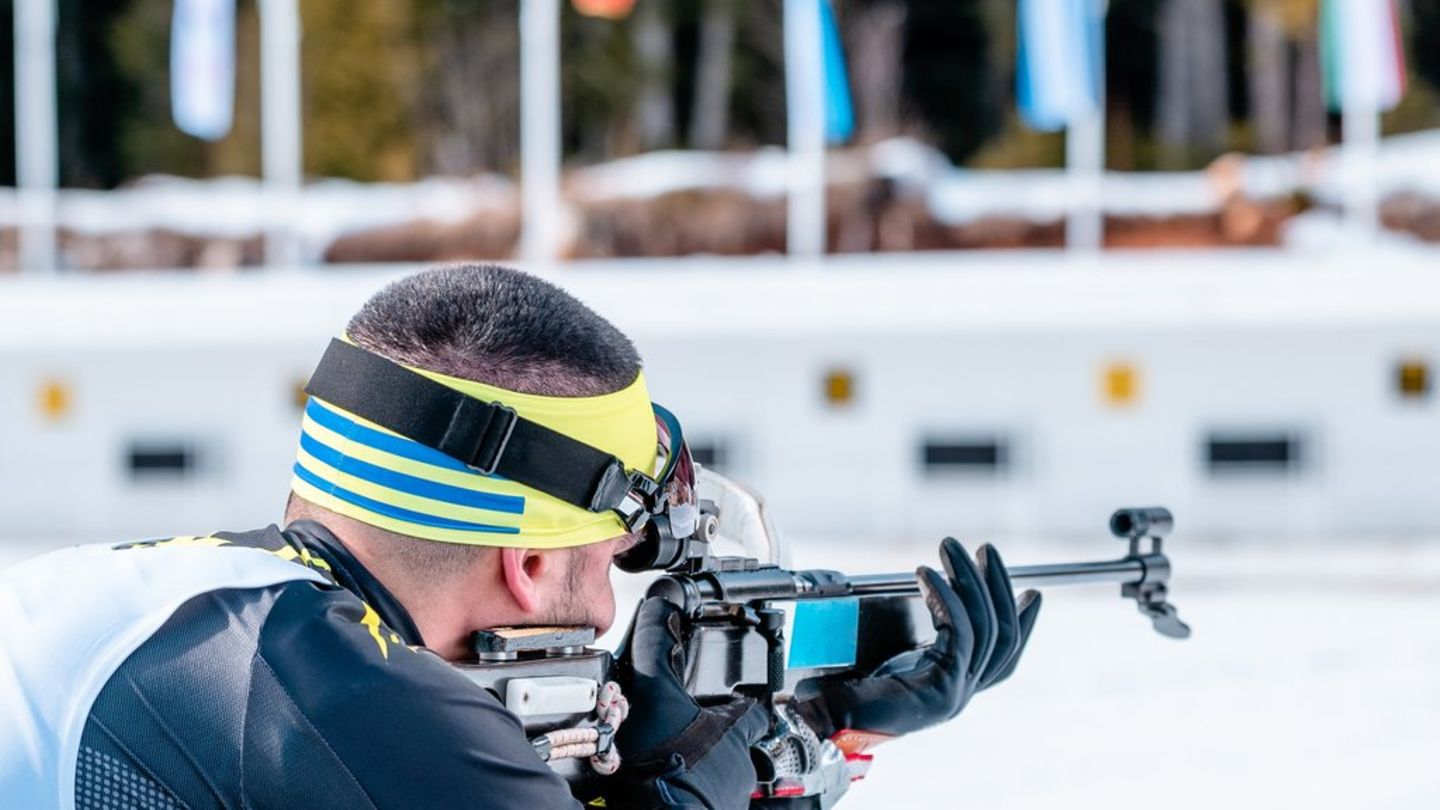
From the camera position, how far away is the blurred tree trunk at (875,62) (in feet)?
105

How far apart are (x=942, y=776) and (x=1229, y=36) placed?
102 ft

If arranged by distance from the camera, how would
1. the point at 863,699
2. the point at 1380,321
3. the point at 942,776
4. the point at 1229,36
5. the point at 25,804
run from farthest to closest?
the point at 1229,36 → the point at 1380,321 → the point at 942,776 → the point at 863,699 → the point at 25,804

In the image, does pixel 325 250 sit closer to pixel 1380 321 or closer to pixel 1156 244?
pixel 1156 244

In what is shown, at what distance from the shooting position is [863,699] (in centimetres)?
263

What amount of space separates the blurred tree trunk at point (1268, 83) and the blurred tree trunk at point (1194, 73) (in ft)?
2.12

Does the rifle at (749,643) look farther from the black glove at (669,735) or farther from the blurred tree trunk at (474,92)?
the blurred tree trunk at (474,92)

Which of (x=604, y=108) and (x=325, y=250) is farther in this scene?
(x=604, y=108)

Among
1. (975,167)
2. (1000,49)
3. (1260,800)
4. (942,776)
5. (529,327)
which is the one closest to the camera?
(529,327)

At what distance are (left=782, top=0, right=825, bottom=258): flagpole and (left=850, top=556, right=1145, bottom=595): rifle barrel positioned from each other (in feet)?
46.9

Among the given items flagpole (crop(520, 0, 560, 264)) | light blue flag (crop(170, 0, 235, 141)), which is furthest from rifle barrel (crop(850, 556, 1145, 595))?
light blue flag (crop(170, 0, 235, 141))

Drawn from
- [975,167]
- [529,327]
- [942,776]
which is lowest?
[942,776]

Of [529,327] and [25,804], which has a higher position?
[529,327]

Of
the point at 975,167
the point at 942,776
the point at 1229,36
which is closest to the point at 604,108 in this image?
the point at 975,167

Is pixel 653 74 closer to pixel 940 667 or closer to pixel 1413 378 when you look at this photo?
pixel 1413 378
